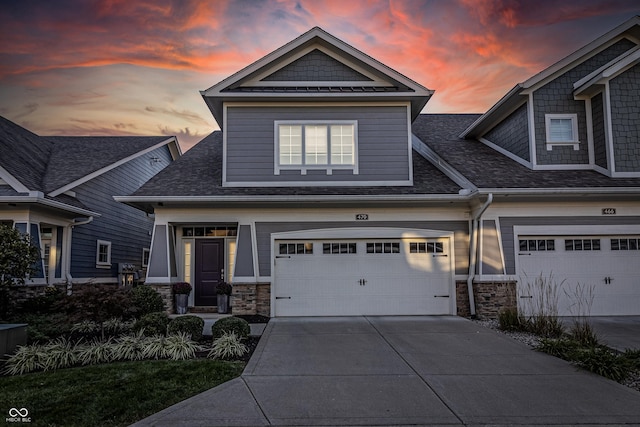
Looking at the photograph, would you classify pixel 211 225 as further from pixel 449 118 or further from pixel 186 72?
pixel 449 118

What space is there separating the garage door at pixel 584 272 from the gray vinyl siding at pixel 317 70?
257 inches

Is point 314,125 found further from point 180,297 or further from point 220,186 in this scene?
point 180,297

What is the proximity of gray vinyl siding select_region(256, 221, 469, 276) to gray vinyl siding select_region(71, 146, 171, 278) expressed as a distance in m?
6.75

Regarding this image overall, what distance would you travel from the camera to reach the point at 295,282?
1182 centimetres

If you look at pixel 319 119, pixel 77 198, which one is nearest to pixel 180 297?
pixel 77 198

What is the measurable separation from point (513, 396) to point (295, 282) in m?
7.01

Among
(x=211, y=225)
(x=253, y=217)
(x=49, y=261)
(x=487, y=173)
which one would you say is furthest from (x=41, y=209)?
(x=487, y=173)

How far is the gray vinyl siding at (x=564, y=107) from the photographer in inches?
489

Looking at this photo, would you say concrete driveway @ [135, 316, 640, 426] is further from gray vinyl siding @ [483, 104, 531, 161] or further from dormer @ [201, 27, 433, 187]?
gray vinyl siding @ [483, 104, 531, 161]

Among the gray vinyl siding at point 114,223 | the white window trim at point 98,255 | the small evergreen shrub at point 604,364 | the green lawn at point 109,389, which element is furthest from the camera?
the white window trim at point 98,255

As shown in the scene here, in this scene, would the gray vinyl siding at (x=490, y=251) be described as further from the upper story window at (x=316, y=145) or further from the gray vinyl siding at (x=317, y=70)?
the gray vinyl siding at (x=317, y=70)

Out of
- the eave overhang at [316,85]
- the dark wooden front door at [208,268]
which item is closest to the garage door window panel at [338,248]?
the dark wooden front door at [208,268]

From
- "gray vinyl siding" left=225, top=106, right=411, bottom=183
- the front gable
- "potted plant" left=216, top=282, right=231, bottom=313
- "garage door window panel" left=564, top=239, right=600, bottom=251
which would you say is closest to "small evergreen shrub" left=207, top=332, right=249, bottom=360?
"potted plant" left=216, top=282, right=231, bottom=313

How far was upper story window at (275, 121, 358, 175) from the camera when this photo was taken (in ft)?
40.8
